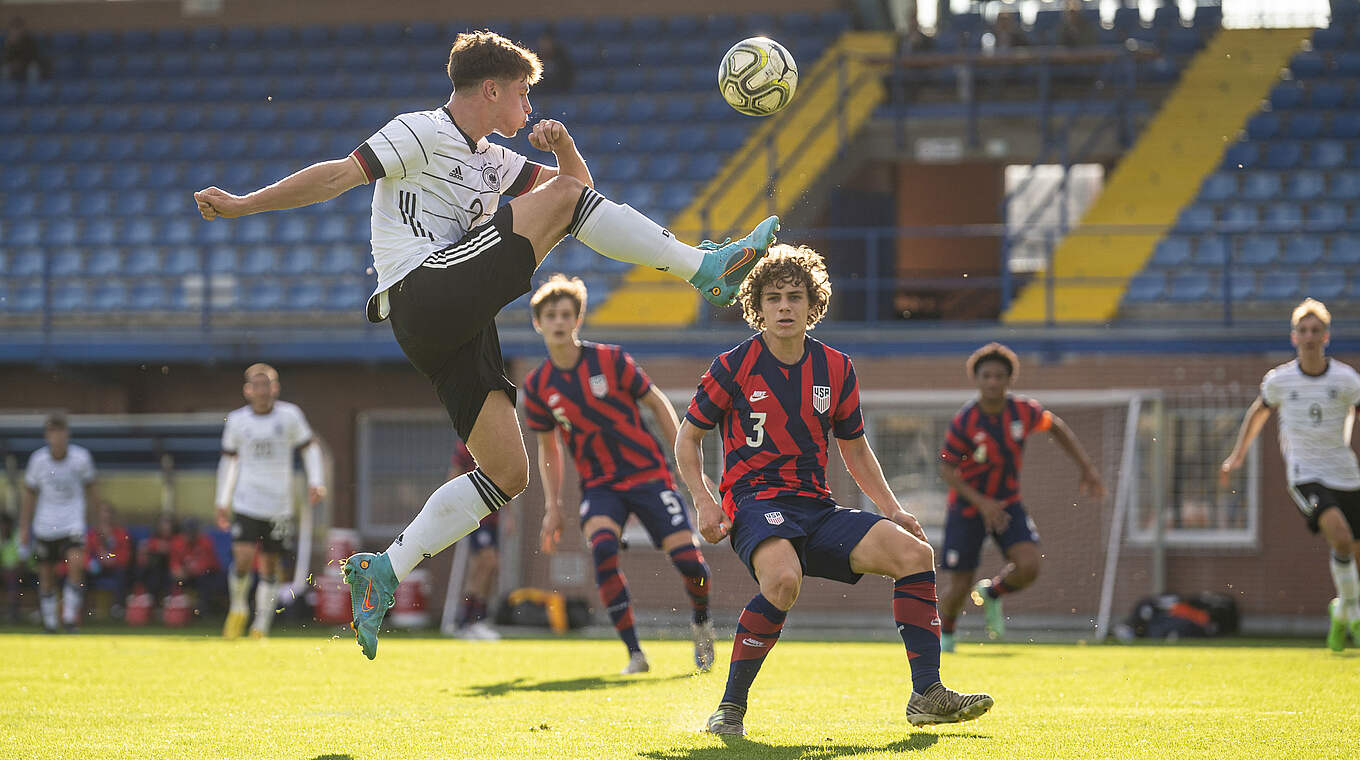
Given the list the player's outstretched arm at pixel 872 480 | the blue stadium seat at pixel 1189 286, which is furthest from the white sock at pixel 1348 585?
the blue stadium seat at pixel 1189 286

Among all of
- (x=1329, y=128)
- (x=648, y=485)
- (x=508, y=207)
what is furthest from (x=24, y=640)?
(x=1329, y=128)

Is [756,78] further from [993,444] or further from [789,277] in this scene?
[993,444]

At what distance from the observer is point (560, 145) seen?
573 centimetres

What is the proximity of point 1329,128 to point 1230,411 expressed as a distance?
5263 millimetres

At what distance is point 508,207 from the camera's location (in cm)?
548

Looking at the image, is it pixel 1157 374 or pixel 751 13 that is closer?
pixel 1157 374

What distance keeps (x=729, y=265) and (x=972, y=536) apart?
5.49 metres

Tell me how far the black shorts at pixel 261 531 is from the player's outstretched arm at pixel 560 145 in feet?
24.3

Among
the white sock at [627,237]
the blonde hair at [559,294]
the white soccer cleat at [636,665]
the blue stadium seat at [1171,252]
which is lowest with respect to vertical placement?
the white soccer cleat at [636,665]

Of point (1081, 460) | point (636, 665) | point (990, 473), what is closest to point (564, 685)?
point (636, 665)

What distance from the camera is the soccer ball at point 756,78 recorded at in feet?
21.1

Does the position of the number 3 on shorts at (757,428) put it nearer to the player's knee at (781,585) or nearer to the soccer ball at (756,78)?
the player's knee at (781,585)

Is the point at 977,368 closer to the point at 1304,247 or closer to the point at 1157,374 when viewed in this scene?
the point at 1157,374

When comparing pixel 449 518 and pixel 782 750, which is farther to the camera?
pixel 449 518
